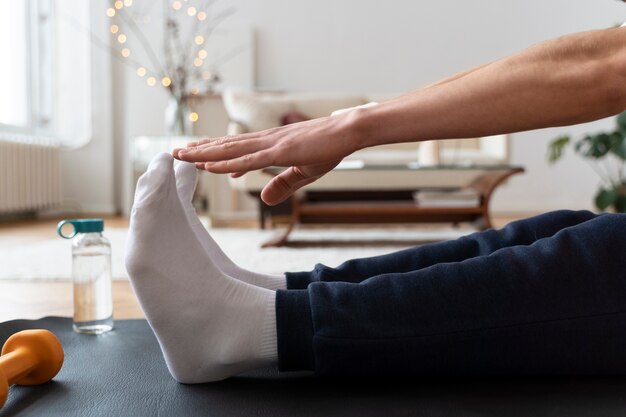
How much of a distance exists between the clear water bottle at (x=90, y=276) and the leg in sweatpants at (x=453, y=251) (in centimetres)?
43

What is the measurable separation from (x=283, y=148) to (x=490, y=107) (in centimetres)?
22

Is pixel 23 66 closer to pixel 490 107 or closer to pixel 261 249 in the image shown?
pixel 261 249

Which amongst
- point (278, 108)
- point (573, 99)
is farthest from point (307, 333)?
point (278, 108)

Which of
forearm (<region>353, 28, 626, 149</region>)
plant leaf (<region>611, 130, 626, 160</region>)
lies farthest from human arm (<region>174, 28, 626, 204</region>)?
plant leaf (<region>611, 130, 626, 160</region>)

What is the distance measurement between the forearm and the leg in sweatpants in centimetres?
26

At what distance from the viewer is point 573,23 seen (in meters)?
5.61

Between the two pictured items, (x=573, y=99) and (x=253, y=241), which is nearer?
(x=573, y=99)

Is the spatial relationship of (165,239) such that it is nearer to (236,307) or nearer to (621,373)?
(236,307)

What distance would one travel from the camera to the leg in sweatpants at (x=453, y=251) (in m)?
1.01

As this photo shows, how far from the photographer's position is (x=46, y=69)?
5.20 meters

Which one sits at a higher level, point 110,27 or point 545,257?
point 110,27

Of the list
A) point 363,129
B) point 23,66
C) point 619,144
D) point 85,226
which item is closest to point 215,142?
point 363,129

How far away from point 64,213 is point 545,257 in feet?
16.6

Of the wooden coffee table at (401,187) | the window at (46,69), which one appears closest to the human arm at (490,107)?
the wooden coffee table at (401,187)
